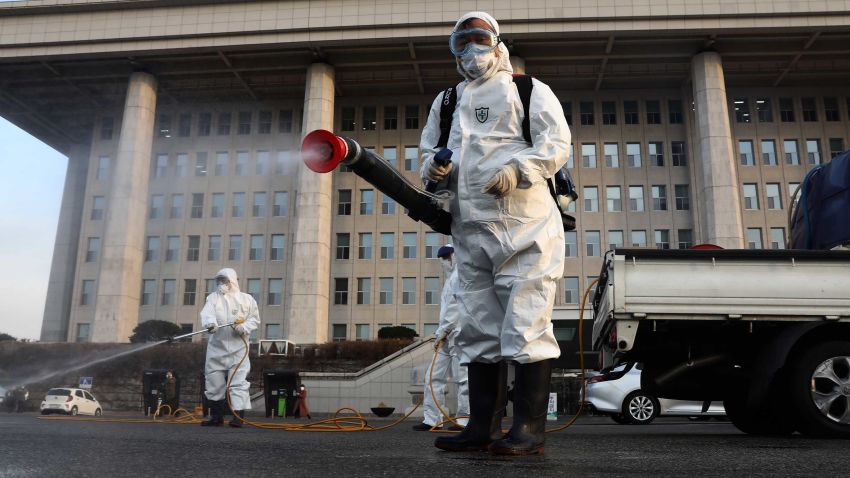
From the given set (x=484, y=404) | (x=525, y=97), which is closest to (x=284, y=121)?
(x=525, y=97)

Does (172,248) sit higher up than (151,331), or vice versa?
(172,248)

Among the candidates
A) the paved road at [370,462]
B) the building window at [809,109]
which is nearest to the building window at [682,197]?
the building window at [809,109]

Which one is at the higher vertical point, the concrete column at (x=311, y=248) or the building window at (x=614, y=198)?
the building window at (x=614, y=198)

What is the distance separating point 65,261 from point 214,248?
452 inches

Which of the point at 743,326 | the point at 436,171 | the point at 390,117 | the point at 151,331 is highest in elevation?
the point at 390,117

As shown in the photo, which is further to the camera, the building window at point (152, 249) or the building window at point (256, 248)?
the building window at point (152, 249)

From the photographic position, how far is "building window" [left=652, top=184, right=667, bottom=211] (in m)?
46.4

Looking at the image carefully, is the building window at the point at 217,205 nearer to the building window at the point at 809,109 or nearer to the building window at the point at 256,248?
the building window at the point at 256,248

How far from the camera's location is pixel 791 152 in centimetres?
4622

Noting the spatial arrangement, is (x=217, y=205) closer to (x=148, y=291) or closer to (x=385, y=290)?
(x=148, y=291)

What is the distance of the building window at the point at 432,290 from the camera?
4566 cm

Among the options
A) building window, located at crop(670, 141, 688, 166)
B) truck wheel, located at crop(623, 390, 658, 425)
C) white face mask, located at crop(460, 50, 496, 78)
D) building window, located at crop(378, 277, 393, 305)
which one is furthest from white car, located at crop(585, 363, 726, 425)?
building window, located at crop(670, 141, 688, 166)

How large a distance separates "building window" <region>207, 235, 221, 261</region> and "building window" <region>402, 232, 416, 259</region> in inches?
468

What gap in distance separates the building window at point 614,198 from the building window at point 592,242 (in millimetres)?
1918
